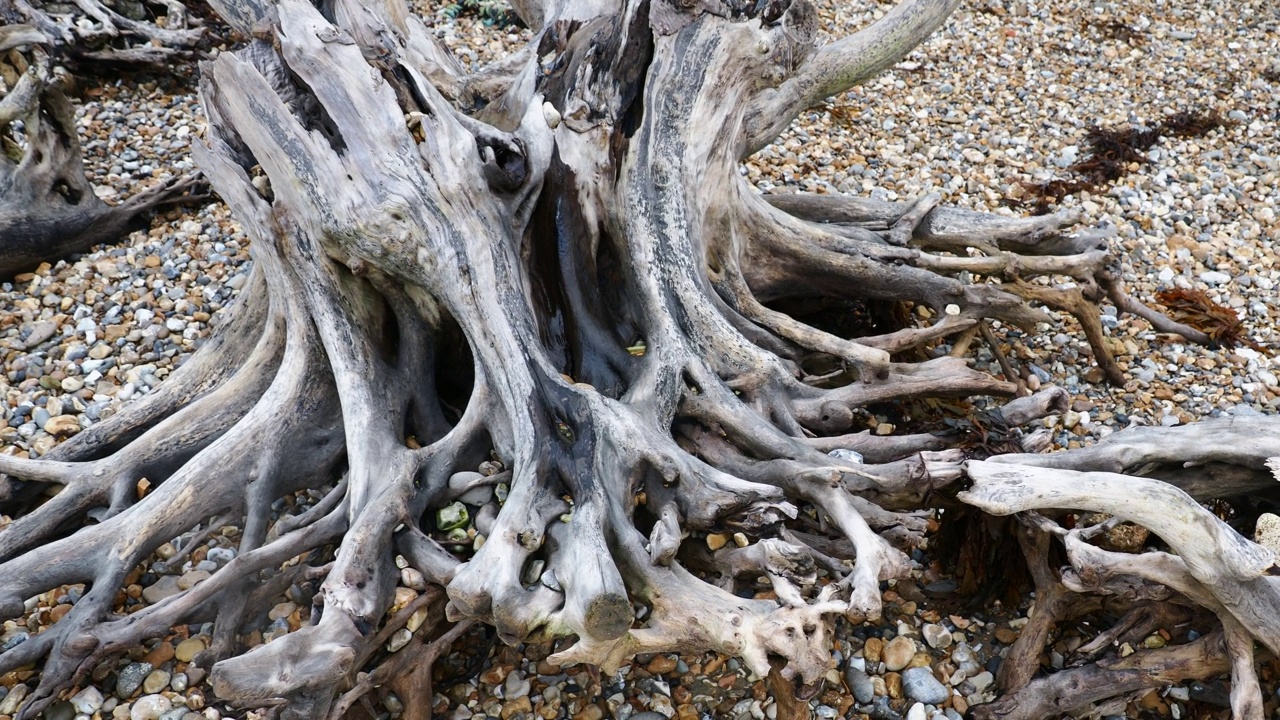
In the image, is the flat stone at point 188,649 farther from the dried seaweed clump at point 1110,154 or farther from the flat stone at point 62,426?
the dried seaweed clump at point 1110,154

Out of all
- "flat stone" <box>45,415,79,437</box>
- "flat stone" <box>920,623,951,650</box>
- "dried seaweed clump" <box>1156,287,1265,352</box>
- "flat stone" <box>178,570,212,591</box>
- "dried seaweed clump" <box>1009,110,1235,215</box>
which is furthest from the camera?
"dried seaweed clump" <box>1009,110,1235,215</box>

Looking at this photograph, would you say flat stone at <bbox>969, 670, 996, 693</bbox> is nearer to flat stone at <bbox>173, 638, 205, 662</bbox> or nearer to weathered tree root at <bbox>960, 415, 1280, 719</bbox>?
weathered tree root at <bbox>960, 415, 1280, 719</bbox>

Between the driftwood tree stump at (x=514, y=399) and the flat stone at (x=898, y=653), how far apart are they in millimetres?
301

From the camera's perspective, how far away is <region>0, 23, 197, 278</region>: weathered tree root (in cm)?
505

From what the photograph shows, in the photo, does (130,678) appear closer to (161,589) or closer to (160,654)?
(160,654)

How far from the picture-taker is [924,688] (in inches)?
121

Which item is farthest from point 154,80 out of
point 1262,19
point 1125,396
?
point 1262,19

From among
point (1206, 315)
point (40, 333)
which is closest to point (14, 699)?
point (40, 333)

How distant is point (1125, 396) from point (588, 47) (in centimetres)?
285

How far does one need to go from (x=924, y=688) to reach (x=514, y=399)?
165 cm

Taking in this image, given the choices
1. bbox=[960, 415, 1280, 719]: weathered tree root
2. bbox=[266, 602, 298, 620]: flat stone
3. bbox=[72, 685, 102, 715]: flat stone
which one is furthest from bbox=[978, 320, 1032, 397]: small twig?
bbox=[72, 685, 102, 715]: flat stone

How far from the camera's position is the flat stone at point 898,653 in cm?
315

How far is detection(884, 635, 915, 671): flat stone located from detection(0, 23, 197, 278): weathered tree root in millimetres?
4737

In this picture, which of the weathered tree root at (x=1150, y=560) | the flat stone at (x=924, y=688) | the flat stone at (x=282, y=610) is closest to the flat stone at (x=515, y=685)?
the flat stone at (x=282, y=610)
